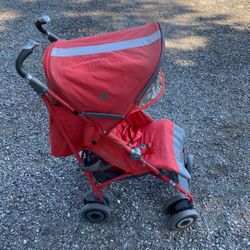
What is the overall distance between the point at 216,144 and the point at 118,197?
1069mm

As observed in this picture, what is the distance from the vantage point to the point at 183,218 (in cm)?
257

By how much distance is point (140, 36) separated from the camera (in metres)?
2.24

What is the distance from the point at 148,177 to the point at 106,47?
50.0 inches

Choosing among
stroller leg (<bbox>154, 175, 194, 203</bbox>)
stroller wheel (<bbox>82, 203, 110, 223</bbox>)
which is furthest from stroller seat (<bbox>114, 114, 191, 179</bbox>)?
stroller wheel (<bbox>82, 203, 110, 223</bbox>)

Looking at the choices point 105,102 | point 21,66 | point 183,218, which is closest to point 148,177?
point 183,218

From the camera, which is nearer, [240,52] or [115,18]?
[240,52]

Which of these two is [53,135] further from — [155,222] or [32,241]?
[155,222]

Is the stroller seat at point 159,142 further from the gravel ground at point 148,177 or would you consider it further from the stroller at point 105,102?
the gravel ground at point 148,177

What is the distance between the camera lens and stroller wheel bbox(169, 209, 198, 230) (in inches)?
101

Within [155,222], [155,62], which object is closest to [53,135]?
[155,62]

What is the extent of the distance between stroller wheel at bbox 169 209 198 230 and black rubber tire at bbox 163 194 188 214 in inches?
2.9

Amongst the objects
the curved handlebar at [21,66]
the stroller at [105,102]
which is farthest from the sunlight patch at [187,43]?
the curved handlebar at [21,66]

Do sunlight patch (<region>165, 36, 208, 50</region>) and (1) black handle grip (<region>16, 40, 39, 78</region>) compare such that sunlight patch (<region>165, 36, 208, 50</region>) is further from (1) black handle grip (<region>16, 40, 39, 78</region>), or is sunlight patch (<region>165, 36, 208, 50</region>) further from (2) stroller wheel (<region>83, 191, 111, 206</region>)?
(1) black handle grip (<region>16, 40, 39, 78</region>)

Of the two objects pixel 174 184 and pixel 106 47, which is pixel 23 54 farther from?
pixel 174 184
